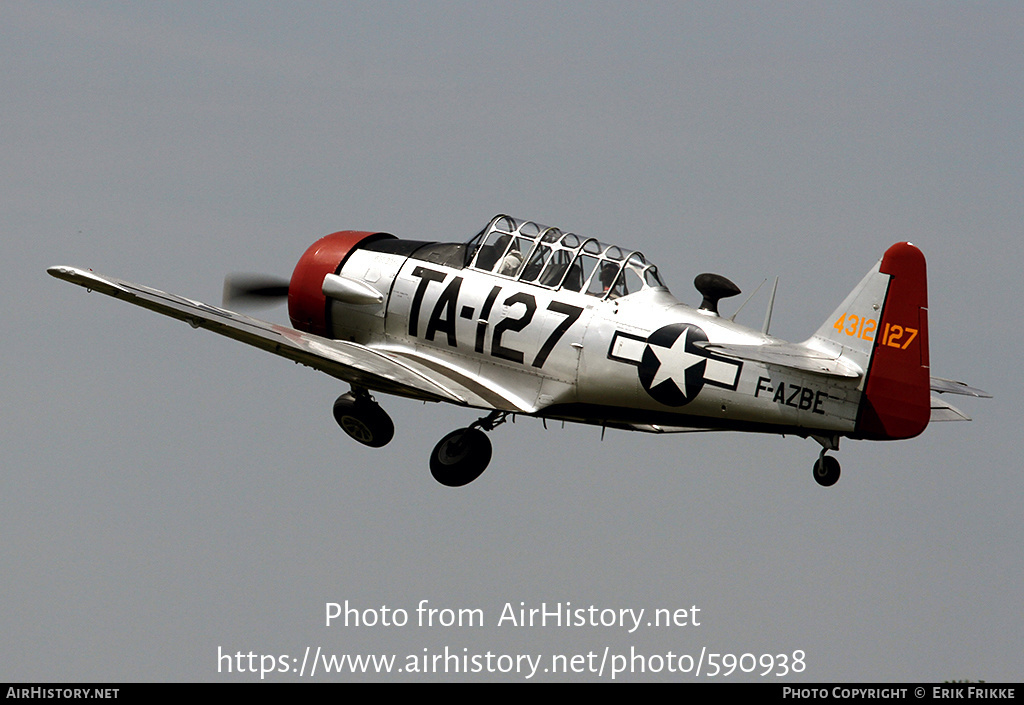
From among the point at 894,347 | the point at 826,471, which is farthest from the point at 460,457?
the point at 894,347

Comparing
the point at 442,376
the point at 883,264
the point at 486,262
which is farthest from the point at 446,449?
the point at 883,264

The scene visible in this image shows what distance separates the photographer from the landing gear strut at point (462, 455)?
19016 millimetres

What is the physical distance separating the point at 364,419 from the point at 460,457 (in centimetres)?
123

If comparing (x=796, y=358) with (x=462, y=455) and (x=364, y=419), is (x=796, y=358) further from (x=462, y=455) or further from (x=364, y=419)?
(x=364, y=419)

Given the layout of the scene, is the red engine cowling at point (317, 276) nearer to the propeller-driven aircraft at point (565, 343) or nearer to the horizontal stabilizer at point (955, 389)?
the propeller-driven aircraft at point (565, 343)

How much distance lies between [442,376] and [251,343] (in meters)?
2.00

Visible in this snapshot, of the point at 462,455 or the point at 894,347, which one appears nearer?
the point at 894,347

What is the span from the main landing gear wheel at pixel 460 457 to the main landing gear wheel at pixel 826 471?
3.72 metres

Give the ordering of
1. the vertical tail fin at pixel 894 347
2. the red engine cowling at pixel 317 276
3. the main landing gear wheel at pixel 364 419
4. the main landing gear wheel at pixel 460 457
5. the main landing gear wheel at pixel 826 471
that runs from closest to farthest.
A: the vertical tail fin at pixel 894 347
the main landing gear wheel at pixel 826 471
the main landing gear wheel at pixel 460 457
the main landing gear wheel at pixel 364 419
the red engine cowling at pixel 317 276

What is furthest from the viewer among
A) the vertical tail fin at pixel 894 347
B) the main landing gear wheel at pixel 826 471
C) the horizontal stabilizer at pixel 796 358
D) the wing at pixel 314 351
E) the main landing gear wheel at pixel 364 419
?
the main landing gear wheel at pixel 364 419

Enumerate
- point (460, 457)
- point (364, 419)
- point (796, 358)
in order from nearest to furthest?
1. point (796, 358)
2. point (460, 457)
3. point (364, 419)

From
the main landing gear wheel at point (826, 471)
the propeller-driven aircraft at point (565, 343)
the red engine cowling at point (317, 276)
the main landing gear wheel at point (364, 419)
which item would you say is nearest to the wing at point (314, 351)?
the propeller-driven aircraft at point (565, 343)

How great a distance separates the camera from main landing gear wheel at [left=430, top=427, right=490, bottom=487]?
19.0m

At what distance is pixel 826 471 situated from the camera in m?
17.0
